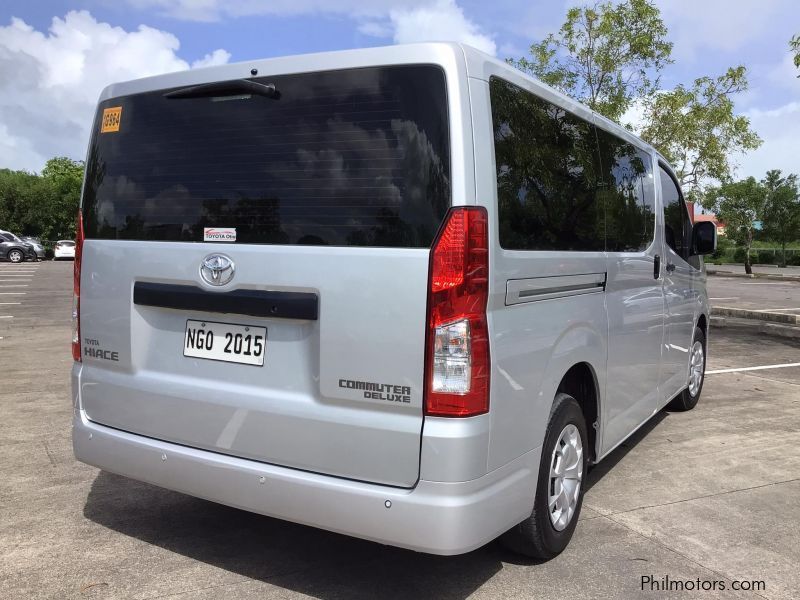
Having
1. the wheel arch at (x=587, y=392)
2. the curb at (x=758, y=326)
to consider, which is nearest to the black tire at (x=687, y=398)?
the wheel arch at (x=587, y=392)

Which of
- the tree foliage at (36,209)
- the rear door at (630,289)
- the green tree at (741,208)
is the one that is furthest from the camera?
the tree foliage at (36,209)

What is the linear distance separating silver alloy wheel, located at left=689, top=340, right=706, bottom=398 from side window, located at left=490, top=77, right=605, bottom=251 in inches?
121

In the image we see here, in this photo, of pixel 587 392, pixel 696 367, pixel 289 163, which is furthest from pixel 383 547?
pixel 696 367

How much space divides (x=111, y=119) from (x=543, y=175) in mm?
2028

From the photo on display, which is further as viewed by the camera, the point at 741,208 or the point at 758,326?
the point at 741,208

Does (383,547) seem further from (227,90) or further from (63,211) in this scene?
(63,211)

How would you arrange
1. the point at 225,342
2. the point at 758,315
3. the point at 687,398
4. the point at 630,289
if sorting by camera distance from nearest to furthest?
the point at 225,342 → the point at 630,289 → the point at 687,398 → the point at 758,315

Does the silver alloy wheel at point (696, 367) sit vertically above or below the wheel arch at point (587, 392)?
below

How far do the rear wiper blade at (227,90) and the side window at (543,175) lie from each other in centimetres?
90

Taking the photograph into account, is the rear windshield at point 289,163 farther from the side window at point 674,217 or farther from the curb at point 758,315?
the curb at point 758,315

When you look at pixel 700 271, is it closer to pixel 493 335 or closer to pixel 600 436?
pixel 600 436

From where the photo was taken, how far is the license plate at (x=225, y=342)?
2916 millimetres

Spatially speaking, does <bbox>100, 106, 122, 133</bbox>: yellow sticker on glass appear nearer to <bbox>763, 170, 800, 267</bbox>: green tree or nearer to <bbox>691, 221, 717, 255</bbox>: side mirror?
<bbox>691, 221, 717, 255</bbox>: side mirror

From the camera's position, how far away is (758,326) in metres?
13.0
